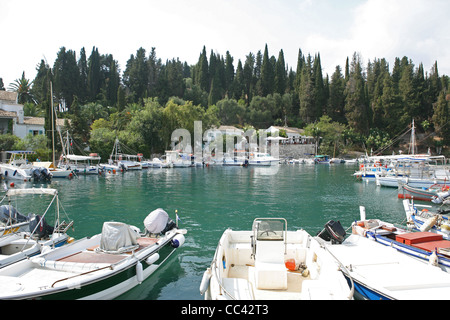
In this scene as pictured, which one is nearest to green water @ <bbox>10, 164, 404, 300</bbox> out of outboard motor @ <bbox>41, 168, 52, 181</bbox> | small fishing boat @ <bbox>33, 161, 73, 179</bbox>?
outboard motor @ <bbox>41, 168, 52, 181</bbox>

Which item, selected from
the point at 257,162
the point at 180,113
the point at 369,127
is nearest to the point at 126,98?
the point at 180,113

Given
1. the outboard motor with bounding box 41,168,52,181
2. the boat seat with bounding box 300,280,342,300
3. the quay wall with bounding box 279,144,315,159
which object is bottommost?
the boat seat with bounding box 300,280,342,300

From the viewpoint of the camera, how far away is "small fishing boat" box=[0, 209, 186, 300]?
23.8 ft

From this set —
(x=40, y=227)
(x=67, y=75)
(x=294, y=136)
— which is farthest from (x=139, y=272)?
(x=67, y=75)

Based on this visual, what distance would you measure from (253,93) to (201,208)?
8035 cm

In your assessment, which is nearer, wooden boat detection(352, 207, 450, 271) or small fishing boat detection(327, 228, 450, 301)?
small fishing boat detection(327, 228, 450, 301)

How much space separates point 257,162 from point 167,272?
5498 centimetres

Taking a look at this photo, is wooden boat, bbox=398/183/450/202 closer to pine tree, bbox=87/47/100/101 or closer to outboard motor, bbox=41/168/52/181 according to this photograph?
outboard motor, bbox=41/168/52/181

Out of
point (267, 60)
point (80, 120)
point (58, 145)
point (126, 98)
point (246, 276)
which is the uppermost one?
point (267, 60)

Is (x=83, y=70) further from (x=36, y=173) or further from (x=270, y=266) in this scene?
(x=270, y=266)

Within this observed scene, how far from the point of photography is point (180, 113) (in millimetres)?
62844

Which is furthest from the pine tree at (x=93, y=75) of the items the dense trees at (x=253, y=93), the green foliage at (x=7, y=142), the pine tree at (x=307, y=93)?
the pine tree at (x=307, y=93)

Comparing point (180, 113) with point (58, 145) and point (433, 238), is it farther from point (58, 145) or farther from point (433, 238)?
point (433, 238)
